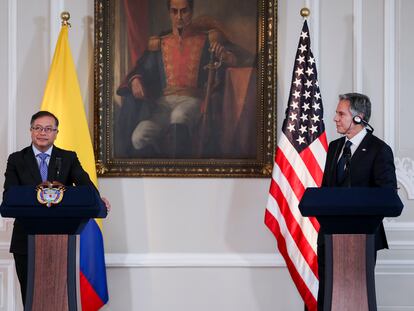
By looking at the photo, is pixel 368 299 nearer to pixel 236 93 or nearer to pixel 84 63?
pixel 236 93

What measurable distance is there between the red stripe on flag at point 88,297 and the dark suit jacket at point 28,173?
814mm

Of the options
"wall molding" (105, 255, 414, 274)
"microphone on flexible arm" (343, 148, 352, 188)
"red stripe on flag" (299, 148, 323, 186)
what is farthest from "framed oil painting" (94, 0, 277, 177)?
"microphone on flexible arm" (343, 148, 352, 188)

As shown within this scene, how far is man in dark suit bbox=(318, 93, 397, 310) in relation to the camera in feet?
12.3

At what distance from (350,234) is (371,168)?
580mm

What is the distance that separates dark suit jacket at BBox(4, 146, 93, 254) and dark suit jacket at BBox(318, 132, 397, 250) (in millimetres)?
1551

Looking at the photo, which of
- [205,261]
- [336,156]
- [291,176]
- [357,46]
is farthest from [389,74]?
[205,261]

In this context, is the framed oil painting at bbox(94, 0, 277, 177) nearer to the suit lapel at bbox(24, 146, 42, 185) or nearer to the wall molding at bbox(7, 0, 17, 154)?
the wall molding at bbox(7, 0, 17, 154)

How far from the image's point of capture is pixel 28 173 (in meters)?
3.96

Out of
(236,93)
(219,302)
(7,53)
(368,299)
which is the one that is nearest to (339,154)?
(368,299)

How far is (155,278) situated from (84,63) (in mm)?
1769

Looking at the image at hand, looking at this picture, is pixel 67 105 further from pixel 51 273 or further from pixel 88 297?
pixel 51 273

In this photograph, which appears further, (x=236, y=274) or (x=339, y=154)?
(x=236, y=274)

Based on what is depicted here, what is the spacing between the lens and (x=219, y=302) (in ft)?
16.8

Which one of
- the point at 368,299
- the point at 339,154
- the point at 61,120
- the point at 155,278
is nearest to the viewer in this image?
the point at 368,299
